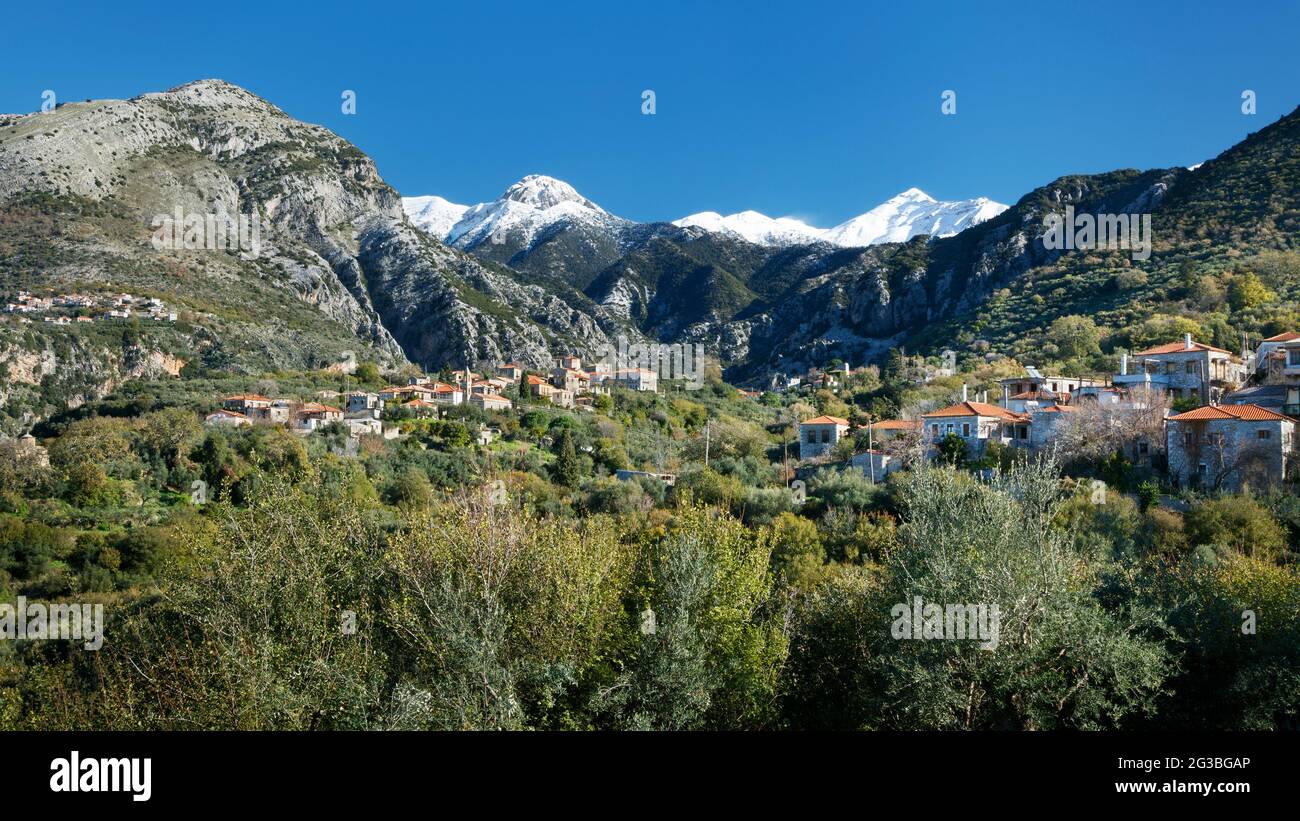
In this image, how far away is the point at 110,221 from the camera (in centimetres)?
7181

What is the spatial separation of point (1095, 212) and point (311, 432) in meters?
66.6

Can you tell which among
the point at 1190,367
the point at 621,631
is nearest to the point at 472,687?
the point at 621,631

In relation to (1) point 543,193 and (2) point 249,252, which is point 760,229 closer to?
(1) point 543,193

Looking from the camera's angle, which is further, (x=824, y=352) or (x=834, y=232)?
(x=834, y=232)

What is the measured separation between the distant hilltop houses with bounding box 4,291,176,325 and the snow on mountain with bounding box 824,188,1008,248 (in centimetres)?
11514

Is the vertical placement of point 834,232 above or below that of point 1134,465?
above

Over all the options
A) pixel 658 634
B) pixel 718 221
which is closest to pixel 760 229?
pixel 718 221

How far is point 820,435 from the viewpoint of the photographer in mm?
38688

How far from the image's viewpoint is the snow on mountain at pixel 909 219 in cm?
15712

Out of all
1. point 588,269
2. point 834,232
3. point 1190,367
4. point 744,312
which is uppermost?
point 834,232

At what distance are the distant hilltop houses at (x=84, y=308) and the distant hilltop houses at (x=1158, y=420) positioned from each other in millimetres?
51077

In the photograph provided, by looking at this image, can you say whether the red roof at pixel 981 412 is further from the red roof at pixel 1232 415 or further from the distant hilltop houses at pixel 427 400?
the distant hilltop houses at pixel 427 400

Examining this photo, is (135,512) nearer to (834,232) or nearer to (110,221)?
(110,221)
